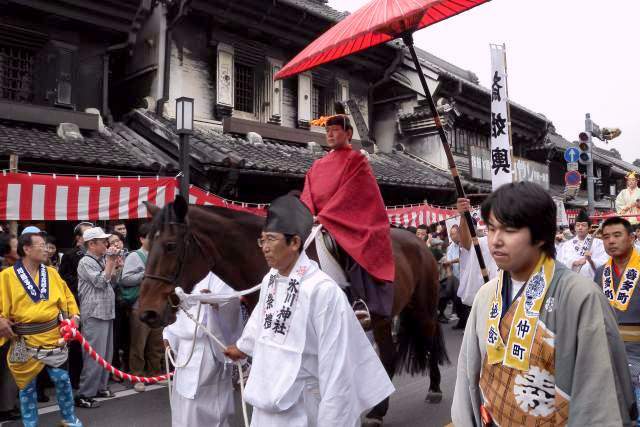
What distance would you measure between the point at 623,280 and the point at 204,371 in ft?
11.8

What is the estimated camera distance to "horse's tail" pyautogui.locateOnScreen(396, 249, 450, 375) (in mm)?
6715

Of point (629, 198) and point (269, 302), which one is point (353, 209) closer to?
point (269, 302)

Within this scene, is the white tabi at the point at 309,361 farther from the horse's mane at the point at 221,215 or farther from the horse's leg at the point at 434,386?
the horse's leg at the point at 434,386

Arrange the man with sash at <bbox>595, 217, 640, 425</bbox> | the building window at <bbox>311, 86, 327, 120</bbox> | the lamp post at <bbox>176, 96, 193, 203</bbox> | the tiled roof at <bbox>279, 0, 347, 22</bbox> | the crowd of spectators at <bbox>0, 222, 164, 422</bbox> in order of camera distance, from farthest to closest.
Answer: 1. the building window at <bbox>311, 86, 327, 120</bbox>
2. the tiled roof at <bbox>279, 0, 347, 22</bbox>
3. the lamp post at <bbox>176, 96, 193, 203</bbox>
4. the crowd of spectators at <bbox>0, 222, 164, 422</bbox>
5. the man with sash at <bbox>595, 217, 640, 425</bbox>

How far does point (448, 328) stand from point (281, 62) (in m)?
8.64

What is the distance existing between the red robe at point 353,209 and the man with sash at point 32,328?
2971 mm

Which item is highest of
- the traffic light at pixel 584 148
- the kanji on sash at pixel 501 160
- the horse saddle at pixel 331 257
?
the traffic light at pixel 584 148

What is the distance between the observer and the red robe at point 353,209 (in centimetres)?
469

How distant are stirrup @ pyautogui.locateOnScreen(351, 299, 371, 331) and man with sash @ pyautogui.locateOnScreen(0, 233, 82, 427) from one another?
3096 mm

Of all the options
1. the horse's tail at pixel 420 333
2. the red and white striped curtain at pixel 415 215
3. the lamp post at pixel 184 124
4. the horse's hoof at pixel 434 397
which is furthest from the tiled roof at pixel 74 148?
the horse's hoof at pixel 434 397

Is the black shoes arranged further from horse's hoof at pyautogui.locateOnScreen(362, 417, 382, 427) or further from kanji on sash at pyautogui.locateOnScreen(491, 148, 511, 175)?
kanji on sash at pyautogui.locateOnScreen(491, 148, 511, 175)

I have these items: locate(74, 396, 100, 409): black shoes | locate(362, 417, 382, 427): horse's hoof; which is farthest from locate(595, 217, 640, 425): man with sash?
locate(74, 396, 100, 409): black shoes

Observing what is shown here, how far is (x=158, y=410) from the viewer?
6387mm

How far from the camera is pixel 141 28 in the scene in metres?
13.2
